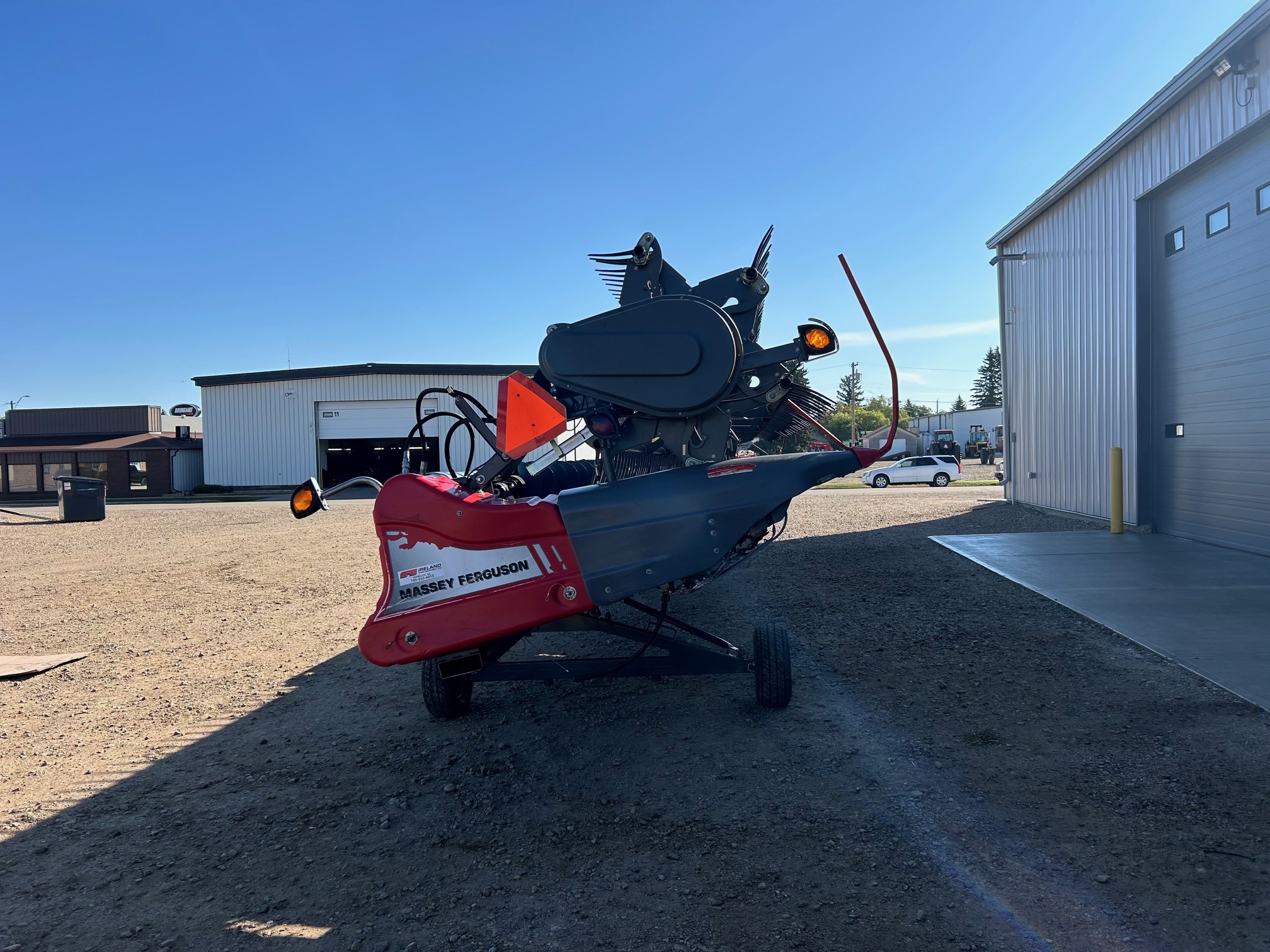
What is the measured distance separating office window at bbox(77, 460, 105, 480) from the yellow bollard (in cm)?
3565

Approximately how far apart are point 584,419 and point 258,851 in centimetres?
220

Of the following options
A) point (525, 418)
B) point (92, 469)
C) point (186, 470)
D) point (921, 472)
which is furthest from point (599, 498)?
point (92, 469)

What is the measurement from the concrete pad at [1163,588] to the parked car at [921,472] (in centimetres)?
1953

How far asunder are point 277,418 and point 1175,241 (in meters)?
31.4

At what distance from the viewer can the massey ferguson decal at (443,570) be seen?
11.0 ft

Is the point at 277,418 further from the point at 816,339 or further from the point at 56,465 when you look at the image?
the point at 816,339

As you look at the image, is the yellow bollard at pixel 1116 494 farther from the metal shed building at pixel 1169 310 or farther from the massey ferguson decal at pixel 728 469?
the massey ferguson decal at pixel 728 469

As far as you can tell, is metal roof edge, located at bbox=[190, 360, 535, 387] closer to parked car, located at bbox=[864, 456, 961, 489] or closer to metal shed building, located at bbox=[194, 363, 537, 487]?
→ metal shed building, located at bbox=[194, 363, 537, 487]

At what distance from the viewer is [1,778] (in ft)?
11.9

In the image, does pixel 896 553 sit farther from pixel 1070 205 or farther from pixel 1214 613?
pixel 1070 205

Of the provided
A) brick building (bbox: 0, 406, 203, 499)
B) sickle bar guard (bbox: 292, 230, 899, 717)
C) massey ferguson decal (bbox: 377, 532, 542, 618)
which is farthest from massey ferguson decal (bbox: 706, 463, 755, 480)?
brick building (bbox: 0, 406, 203, 499)

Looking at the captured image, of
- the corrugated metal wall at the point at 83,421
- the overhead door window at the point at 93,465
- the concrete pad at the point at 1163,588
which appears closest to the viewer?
the concrete pad at the point at 1163,588

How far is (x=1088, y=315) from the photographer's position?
1191 cm

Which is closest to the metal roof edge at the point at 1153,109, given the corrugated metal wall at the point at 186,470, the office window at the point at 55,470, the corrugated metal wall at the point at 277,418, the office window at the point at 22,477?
the corrugated metal wall at the point at 277,418
